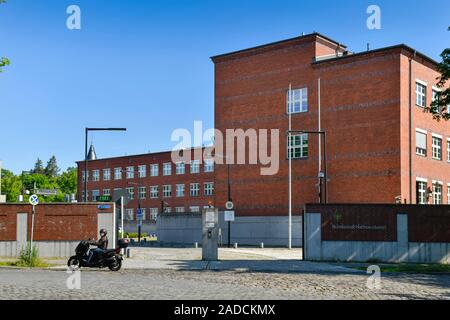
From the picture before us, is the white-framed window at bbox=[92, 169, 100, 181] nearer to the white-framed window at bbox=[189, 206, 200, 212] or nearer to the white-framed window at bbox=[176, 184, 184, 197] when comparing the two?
the white-framed window at bbox=[176, 184, 184, 197]

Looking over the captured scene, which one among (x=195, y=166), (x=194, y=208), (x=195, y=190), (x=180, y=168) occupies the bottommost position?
(x=194, y=208)

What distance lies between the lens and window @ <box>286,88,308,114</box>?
4709cm

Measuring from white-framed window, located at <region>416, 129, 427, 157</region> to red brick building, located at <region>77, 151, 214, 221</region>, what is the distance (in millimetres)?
41151

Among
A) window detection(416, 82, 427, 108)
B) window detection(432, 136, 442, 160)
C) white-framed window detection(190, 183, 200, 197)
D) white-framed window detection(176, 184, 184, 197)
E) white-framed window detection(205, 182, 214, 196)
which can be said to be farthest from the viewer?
white-framed window detection(176, 184, 184, 197)

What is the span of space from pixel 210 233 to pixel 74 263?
22.9 feet

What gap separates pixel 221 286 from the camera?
50.5ft

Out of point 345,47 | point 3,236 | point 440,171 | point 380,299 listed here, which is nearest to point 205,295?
point 380,299

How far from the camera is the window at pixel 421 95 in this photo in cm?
4384

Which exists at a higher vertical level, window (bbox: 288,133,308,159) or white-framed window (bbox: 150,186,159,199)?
window (bbox: 288,133,308,159)

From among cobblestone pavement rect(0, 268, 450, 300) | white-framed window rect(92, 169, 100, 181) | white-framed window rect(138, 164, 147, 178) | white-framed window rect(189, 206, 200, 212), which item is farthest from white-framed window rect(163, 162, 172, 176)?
cobblestone pavement rect(0, 268, 450, 300)

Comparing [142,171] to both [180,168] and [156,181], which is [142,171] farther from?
[180,168]

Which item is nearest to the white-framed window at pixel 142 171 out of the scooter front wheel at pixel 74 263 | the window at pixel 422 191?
the window at pixel 422 191

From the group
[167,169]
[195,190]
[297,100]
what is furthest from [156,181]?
[297,100]

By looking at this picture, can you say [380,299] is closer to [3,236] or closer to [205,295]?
[205,295]
